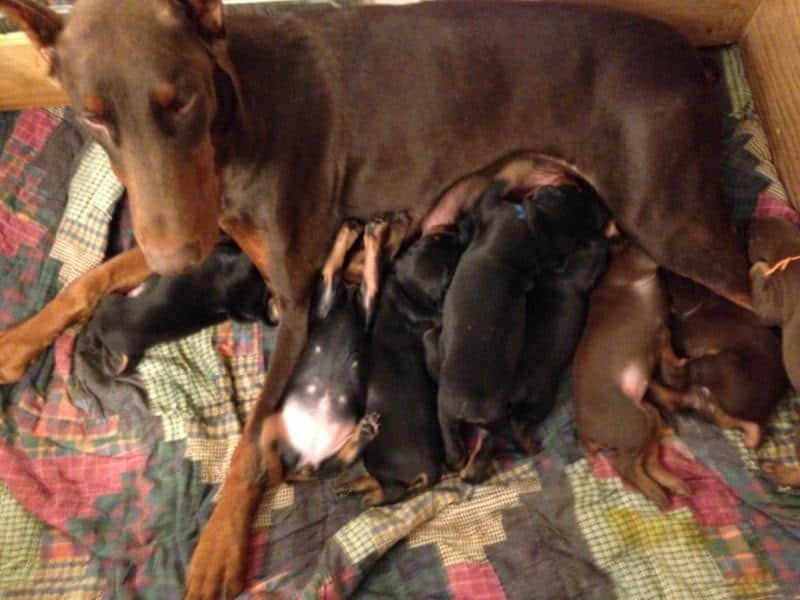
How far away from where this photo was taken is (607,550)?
2.22 m

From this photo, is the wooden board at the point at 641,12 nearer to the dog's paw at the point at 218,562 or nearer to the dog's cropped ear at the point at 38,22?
the dog's cropped ear at the point at 38,22

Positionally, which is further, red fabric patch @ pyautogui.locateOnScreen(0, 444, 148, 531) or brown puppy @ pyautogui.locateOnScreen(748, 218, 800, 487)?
red fabric patch @ pyautogui.locateOnScreen(0, 444, 148, 531)

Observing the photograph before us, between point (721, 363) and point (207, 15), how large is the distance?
5.59 feet

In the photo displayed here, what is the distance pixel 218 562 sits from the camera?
214 cm

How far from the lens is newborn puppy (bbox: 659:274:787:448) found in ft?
7.52

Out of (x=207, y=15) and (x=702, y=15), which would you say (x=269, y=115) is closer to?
(x=207, y=15)

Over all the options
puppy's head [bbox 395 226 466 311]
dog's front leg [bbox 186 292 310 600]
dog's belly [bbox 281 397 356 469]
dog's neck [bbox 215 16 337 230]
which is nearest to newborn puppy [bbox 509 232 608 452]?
puppy's head [bbox 395 226 466 311]

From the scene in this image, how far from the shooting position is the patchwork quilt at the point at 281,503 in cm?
218

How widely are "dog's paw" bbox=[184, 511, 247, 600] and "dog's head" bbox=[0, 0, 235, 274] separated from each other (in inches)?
31.3

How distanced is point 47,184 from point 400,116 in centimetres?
133

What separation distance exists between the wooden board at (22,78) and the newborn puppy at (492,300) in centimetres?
149

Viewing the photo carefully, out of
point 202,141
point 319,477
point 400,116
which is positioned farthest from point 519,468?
point 202,141

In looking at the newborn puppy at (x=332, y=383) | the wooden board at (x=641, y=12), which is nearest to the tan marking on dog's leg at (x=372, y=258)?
the newborn puppy at (x=332, y=383)

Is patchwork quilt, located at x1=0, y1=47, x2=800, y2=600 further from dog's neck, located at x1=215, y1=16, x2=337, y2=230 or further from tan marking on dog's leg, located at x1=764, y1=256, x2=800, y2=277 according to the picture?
dog's neck, located at x1=215, y1=16, x2=337, y2=230
